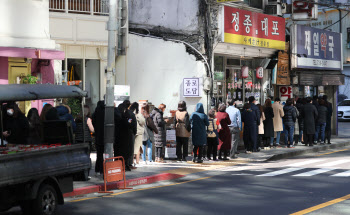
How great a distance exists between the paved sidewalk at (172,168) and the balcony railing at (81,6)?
514cm

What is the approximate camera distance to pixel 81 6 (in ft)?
70.2

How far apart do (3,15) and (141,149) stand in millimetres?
6097

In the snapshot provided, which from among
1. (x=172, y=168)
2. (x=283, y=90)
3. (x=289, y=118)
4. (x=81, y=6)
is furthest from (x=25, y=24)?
(x=283, y=90)

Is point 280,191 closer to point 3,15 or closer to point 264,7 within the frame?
point 3,15

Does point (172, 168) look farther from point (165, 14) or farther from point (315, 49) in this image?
point (315, 49)

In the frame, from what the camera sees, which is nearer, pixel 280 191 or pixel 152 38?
pixel 280 191

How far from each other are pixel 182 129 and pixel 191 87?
12.6 ft

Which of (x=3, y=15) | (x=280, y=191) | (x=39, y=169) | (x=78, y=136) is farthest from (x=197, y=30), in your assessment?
(x=39, y=169)

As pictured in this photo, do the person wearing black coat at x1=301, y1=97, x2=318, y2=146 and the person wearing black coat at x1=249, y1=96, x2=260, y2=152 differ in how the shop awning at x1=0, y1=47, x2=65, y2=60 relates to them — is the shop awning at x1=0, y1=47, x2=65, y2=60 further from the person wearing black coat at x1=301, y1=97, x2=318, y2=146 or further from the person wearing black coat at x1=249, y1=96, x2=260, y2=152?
the person wearing black coat at x1=301, y1=97, x2=318, y2=146

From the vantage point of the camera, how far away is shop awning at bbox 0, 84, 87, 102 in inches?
370

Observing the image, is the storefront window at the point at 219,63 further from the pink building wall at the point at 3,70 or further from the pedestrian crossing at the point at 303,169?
the pink building wall at the point at 3,70

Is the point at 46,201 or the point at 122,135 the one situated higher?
the point at 122,135

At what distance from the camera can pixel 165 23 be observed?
23.6 metres

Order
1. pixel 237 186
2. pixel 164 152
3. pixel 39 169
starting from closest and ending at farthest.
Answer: pixel 39 169
pixel 237 186
pixel 164 152
